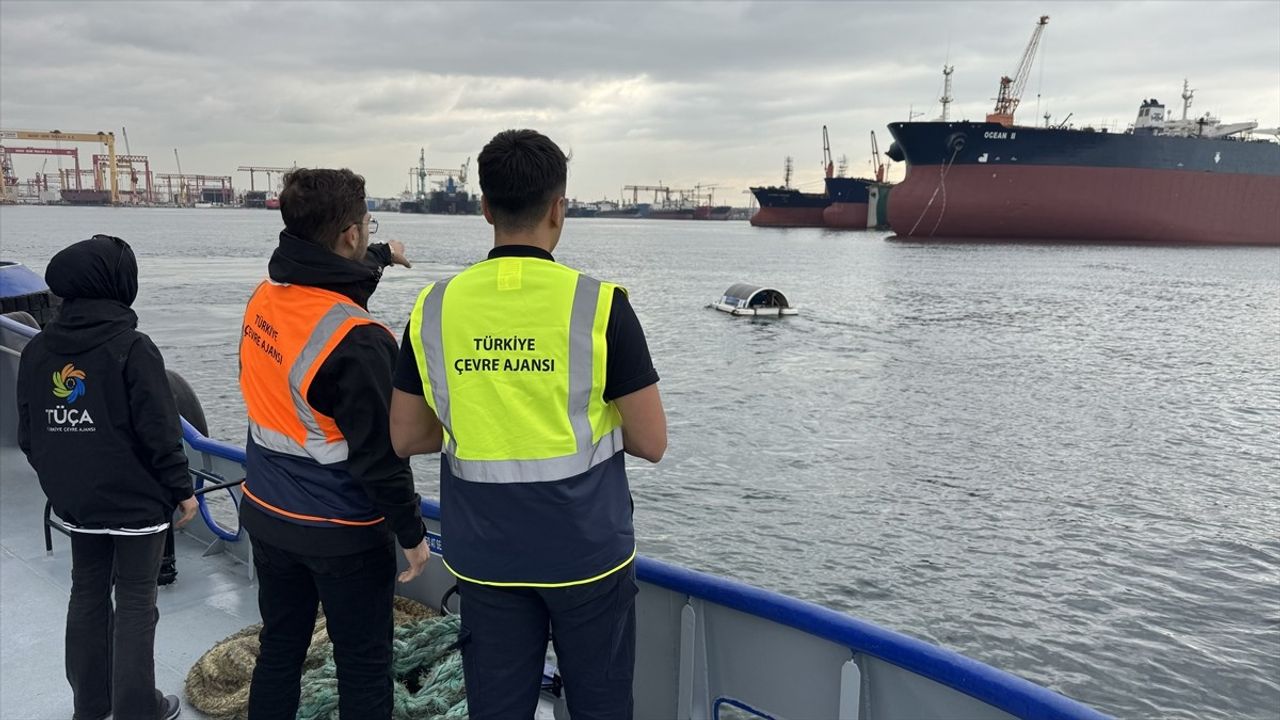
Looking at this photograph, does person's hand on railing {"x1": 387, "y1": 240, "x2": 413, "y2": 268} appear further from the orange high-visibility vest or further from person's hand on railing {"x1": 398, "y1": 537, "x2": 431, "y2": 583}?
person's hand on railing {"x1": 398, "y1": 537, "x2": 431, "y2": 583}

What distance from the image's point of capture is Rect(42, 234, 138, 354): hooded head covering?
240 centimetres

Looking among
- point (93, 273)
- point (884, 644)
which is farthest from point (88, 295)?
point (884, 644)

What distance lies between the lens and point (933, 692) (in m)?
2.17

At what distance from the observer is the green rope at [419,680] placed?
9.02ft

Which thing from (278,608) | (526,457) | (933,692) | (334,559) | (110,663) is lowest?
(110,663)

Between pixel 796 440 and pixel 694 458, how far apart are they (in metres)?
2.02

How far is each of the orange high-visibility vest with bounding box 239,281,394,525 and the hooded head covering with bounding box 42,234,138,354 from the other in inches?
23.7

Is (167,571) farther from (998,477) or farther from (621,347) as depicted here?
(998,477)

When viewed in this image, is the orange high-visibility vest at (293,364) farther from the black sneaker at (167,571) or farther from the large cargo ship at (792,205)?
the large cargo ship at (792,205)

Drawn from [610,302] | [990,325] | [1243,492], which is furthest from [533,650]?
[990,325]


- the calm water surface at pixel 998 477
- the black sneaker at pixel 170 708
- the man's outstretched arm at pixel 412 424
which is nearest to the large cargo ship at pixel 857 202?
the calm water surface at pixel 998 477

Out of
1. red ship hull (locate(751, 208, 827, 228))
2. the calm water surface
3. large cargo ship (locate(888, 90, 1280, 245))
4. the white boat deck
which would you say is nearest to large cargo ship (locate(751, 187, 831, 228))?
red ship hull (locate(751, 208, 827, 228))

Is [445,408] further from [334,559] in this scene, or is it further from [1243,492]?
[1243,492]

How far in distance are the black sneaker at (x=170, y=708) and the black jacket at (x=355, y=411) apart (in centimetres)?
117
